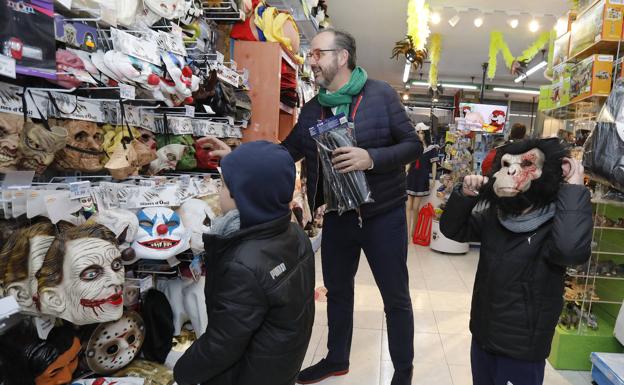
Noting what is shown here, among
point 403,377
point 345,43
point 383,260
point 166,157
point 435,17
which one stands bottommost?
point 403,377

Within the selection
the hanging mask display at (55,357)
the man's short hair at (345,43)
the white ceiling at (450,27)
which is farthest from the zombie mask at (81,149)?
the white ceiling at (450,27)

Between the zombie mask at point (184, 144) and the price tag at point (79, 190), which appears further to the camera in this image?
the zombie mask at point (184, 144)

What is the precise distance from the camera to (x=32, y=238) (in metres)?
1.30

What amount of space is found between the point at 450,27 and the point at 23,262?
776 cm

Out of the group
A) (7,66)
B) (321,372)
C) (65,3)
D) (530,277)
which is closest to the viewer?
(7,66)

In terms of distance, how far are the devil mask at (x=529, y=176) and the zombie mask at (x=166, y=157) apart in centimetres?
146

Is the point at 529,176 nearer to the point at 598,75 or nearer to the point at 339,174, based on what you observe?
the point at 339,174

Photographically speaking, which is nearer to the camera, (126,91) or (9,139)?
(9,139)

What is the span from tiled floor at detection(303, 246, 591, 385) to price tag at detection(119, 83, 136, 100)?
6.02 ft

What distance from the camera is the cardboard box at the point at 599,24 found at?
2.45 metres

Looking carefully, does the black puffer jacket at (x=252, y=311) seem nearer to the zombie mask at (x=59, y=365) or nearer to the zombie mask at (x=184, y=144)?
the zombie mask at (x=59, y=365)

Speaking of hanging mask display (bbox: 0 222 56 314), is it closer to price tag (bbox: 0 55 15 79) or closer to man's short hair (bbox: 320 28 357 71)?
price tag (bbox: 0 55 15 79)

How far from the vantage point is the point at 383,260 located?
6.60ft

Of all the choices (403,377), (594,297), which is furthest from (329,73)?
(594,297)
